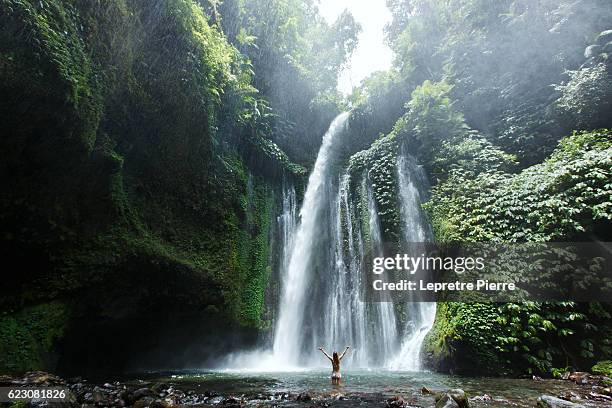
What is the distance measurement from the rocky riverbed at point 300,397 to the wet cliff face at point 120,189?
2243 millimetres

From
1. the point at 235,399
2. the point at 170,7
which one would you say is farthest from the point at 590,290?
the point at 170,7

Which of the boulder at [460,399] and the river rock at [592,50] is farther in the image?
the river rock at [592,50]

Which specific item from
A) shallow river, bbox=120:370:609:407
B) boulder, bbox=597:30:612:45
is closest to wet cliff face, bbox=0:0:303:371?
shallow river, bbox=120:370:609:407

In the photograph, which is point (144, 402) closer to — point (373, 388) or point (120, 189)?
point (373, 388)

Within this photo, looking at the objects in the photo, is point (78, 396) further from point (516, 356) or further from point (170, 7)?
point (170, 7)

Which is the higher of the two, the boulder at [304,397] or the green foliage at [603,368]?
the green foliage at [603,368]

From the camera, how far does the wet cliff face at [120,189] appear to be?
20.9 ft

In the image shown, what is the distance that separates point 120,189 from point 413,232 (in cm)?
911

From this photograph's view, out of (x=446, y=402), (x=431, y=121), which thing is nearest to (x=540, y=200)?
(x=431, y=121)

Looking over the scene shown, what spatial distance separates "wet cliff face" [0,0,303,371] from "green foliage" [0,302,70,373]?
3cm

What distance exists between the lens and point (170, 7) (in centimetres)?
919

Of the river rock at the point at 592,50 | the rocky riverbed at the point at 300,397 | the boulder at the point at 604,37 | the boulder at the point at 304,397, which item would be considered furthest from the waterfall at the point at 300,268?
the boulder at the point at 604,37

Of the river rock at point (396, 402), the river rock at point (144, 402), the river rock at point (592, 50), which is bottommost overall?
the river rock at point (144, 402)

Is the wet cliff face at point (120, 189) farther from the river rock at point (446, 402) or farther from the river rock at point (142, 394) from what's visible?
the river rock at point (446, 402)
